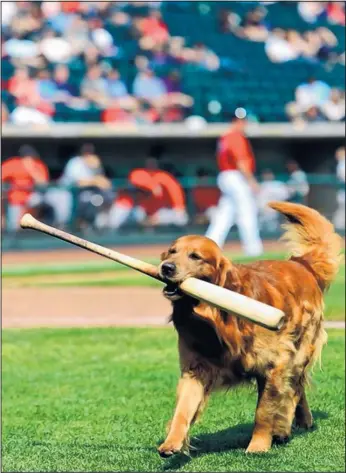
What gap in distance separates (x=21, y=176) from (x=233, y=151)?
4.16 m

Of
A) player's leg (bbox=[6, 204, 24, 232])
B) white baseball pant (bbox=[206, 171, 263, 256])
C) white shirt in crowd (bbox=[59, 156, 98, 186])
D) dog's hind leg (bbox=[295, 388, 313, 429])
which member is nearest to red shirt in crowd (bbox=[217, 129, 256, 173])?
white baseball pant (bbox=[206, 171, 263, 256])

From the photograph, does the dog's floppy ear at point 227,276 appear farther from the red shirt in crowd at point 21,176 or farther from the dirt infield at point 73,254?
the red shirt in crowd at point 21,176

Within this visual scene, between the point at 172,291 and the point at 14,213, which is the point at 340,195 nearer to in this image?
the point at 14,213

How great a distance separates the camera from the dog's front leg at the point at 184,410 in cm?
505

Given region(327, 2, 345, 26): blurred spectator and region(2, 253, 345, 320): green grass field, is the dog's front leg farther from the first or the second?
region(327, 2, 345, 26): blurred spectator

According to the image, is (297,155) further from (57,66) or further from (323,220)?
(323,220)

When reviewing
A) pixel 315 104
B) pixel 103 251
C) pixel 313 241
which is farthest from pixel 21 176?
pixel 103 251

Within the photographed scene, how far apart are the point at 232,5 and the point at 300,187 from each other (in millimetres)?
5289

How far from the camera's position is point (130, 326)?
1033 centimetres

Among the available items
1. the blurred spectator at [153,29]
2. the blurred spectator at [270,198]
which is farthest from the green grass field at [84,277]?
the blurred spectator at [153,29]

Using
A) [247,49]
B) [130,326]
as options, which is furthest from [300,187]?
[130,326]

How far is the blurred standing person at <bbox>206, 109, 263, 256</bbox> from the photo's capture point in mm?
15133

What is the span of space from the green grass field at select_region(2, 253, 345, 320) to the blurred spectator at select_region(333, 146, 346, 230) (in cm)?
295

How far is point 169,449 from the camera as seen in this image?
16.4 ft
